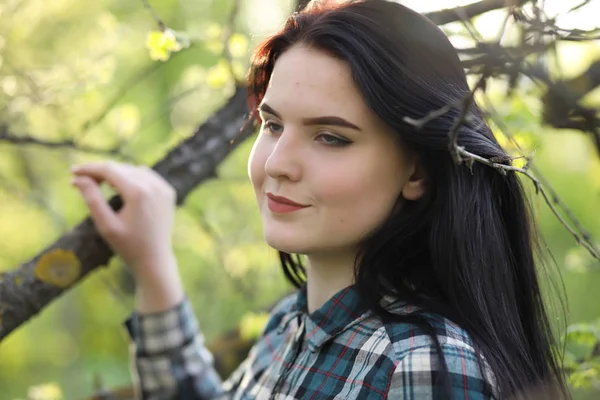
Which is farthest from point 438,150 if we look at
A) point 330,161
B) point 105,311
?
point 105,311

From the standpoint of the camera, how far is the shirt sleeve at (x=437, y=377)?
1299 mm

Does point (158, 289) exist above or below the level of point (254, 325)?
above

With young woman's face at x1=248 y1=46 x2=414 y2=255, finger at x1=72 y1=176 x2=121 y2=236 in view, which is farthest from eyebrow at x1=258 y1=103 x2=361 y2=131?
finger at x1=72 y1=176 x2=121 y2=236

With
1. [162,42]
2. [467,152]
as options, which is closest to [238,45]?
[162,42]

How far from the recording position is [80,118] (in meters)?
3.57

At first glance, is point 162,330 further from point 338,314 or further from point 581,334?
point 581,334

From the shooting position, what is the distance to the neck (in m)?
1.67

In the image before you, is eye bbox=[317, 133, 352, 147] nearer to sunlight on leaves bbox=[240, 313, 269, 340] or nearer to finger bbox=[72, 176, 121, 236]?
finger bbox=[72, 176, 121, 236]

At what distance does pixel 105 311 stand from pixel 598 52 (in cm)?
858

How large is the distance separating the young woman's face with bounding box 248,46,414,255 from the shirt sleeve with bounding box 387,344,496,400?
13.0 inches

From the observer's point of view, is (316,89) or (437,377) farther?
(316,89)

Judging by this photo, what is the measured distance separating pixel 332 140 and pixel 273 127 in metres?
0.20

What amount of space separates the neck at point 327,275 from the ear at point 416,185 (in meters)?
0.20

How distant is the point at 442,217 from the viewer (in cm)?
155
